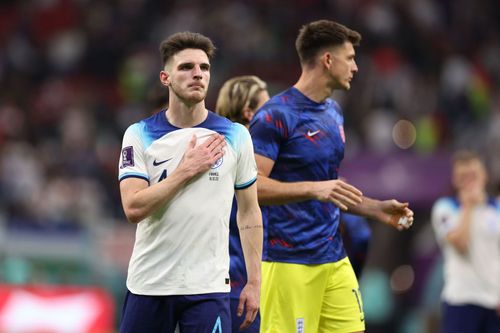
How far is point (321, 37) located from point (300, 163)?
0.84m

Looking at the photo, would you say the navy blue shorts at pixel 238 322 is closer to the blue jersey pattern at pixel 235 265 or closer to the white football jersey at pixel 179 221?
the blue jersey pattern at pixel 235 265

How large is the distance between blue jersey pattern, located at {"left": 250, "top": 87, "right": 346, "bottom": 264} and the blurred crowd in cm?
873

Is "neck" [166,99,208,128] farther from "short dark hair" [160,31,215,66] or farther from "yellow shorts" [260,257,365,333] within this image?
"yellow shorts" [260,257,365,333]

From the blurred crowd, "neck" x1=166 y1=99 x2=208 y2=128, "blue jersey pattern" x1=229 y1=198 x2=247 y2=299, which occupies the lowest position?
"blue jersey pattern" x1=229 y1=198 x2=247 y2=299

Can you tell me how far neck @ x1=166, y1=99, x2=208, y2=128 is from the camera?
20.4ft

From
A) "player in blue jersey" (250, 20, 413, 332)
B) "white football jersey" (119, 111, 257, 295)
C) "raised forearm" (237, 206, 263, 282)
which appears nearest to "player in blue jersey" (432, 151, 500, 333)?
"player in blue jersey" (250, 20, 413, 332)

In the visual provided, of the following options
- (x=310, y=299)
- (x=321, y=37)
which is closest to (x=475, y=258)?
(x=310, y=299)

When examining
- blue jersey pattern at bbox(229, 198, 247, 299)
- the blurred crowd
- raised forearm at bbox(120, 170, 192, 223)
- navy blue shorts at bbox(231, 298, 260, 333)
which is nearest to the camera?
raised forearm at bbox(120, 170, 192, 223)

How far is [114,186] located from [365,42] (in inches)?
195

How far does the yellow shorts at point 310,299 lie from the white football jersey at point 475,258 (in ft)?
10.1

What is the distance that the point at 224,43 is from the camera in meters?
20.4

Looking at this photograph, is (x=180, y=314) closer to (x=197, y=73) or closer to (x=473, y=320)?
(x=197, y=73)

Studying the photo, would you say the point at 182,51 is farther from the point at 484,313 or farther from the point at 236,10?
the point at 236,10

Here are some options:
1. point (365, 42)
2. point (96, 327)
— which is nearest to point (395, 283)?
point (365, 42)
